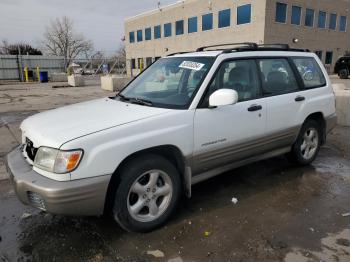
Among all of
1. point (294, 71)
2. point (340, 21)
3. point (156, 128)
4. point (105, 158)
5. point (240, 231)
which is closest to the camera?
point (105, 158)

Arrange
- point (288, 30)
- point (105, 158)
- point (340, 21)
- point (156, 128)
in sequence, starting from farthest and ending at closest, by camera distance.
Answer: point (340, 21) < point (288, 30) < point (156, 128) < point (105, 158)

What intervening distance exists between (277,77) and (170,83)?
4.93ft

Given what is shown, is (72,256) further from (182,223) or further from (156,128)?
(156,128)

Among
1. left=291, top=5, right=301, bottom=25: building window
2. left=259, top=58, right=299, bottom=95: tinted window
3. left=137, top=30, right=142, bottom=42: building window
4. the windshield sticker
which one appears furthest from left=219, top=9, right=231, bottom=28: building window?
the windshield sticker

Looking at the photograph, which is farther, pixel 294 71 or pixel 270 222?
pixel 294 71

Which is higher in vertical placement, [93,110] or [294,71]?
[294,71]

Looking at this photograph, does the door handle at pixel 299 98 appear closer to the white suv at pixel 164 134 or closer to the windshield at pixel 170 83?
the white suv at pixel 164 134

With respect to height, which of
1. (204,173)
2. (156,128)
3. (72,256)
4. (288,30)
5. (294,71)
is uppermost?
(288,30)

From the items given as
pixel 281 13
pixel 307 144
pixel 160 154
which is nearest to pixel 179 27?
pixel 281 13

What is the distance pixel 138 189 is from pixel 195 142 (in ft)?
2.51

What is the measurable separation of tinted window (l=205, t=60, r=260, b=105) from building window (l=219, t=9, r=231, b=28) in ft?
97.3

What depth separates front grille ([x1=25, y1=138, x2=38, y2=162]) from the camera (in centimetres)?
299

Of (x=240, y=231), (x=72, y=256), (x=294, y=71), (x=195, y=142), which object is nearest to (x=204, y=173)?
(x=195, y=142)

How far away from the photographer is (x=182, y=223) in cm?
335
